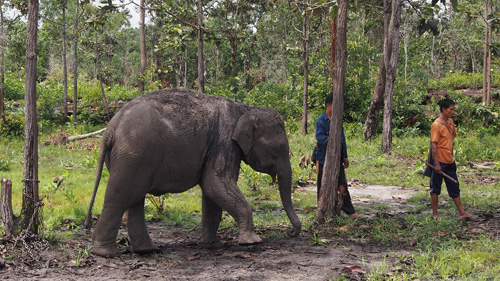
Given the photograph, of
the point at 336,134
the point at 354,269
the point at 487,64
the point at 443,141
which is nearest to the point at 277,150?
the point at 336,134

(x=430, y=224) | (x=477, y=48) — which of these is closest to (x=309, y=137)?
(x=430, y=224)

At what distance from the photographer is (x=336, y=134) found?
23.6 ft

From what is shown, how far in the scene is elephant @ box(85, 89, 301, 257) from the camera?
19.2 feet

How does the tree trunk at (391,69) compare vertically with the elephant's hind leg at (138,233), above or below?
above

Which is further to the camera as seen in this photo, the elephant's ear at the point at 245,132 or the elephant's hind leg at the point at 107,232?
the elephant's ear at the point at 245,132

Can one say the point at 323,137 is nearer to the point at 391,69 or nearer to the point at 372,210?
the point at 372,210

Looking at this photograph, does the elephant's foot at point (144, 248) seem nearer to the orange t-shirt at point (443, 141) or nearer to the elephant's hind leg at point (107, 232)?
the elephant's hind leg at point (107, 232)

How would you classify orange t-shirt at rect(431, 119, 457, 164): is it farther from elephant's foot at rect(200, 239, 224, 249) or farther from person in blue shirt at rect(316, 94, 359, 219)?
elephant's foot at rect(200, 239, 224, 249)

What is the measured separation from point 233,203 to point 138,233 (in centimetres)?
124

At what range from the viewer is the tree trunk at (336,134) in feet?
23.6

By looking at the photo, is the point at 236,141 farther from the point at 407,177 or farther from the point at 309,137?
the point at 309,137

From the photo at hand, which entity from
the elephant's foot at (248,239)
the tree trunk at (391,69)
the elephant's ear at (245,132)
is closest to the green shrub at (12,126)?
the tree trunk at (391,69)

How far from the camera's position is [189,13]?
1030 cm

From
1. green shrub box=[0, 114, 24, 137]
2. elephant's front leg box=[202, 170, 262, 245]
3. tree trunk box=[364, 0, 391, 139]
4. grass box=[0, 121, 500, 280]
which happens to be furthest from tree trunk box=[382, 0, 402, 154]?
green shrub box=[0, 114, 24, 137]
